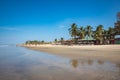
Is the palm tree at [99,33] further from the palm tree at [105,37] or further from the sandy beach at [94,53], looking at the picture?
the sandy beach at [94,53]

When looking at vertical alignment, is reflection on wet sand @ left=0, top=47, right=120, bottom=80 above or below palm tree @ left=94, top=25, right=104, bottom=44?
below

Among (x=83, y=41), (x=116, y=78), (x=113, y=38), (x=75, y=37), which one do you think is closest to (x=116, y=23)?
(x=113, y=38)

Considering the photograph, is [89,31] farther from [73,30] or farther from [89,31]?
[73,30]

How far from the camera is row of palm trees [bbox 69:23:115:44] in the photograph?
203 ft

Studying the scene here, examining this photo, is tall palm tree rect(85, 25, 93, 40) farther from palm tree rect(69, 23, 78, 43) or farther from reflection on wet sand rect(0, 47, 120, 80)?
reflection on wet sand rect(0, 47, 120, 80)

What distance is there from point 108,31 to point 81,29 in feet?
41.8

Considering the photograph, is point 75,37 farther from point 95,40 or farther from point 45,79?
point 45,79

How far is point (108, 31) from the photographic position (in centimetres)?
6419

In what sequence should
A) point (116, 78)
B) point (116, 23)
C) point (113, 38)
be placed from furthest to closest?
point (113, 38) → point (116, 23) → point (116, 78)

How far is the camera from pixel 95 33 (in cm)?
6316

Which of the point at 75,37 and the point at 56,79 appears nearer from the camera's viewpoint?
the point at 56,79

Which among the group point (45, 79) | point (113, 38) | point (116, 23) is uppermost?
point (116, 23)

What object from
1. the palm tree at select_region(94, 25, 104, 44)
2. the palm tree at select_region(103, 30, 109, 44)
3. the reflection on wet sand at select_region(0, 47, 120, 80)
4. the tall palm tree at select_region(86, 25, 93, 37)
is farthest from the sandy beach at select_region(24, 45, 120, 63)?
the tall palm tree at select_region(86, 25, 93, 37)

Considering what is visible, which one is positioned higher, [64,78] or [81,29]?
[81,29]
